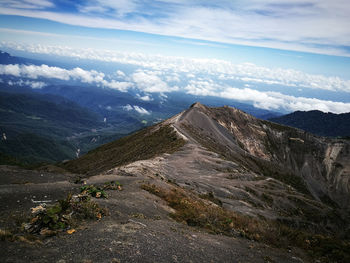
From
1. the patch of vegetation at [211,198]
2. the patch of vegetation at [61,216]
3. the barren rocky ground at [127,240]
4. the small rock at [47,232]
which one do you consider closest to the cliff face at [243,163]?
the patch of vegetation at [211,198]

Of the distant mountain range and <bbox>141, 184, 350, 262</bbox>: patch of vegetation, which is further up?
<bbox>141, 184, 350, 262</bbox>: patch of vegetation

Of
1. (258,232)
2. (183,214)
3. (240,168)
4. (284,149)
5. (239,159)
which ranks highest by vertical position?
(183,214)

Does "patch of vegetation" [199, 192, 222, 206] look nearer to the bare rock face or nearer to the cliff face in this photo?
the cliff face

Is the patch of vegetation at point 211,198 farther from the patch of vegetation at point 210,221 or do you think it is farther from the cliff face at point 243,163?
the patch of vegetation at point 210,221

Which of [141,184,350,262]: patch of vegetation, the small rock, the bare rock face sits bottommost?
the bare rock face

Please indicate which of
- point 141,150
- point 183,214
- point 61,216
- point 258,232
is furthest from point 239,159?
point 61,216

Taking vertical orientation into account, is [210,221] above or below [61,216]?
below

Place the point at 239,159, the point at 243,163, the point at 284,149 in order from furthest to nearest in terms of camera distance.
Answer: the point at 284,149
the point at 239,159
the point at 243,163

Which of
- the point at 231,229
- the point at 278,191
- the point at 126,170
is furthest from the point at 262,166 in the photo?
the point at 231,229

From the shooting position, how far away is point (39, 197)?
1861cm

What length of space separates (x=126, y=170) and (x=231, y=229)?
2148 cm

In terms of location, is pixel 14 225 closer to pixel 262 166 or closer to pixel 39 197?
pixel 39 197

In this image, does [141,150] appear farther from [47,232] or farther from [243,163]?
[47,232]

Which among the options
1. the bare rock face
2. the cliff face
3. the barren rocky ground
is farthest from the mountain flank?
the bare rock face
